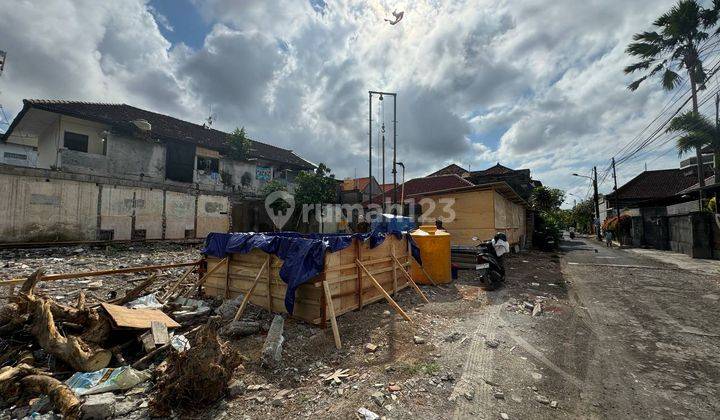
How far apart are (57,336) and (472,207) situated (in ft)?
37.5

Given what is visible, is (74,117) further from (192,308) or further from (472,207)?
(472,207)

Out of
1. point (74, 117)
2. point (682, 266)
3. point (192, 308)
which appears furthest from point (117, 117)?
point (682, 266)

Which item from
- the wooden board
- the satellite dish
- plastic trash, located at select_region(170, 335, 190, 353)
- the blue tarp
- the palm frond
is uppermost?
the palm frond

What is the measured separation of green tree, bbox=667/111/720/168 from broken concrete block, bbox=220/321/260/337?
18892 millimetres

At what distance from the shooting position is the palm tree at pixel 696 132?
40.6ft

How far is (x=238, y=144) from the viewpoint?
21.7 meters

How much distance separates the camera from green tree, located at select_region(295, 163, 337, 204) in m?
19.0

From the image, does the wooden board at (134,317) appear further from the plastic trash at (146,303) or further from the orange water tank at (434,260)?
the orange water tank at (434,260)

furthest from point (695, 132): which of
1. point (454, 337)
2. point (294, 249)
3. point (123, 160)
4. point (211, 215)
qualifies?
point (123, 160)

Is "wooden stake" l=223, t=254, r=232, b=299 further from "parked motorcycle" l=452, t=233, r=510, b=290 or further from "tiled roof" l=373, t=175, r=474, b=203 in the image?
"tiled roof" l=373, t=175, r=474, b=203

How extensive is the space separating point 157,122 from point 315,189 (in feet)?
38.4

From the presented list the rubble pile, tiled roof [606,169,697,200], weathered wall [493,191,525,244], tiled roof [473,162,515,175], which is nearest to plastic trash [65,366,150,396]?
the rubble pile

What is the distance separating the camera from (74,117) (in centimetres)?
1493

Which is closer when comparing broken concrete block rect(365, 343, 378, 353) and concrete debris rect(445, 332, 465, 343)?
broken concrete block rect(365, 343, 378, 353)
